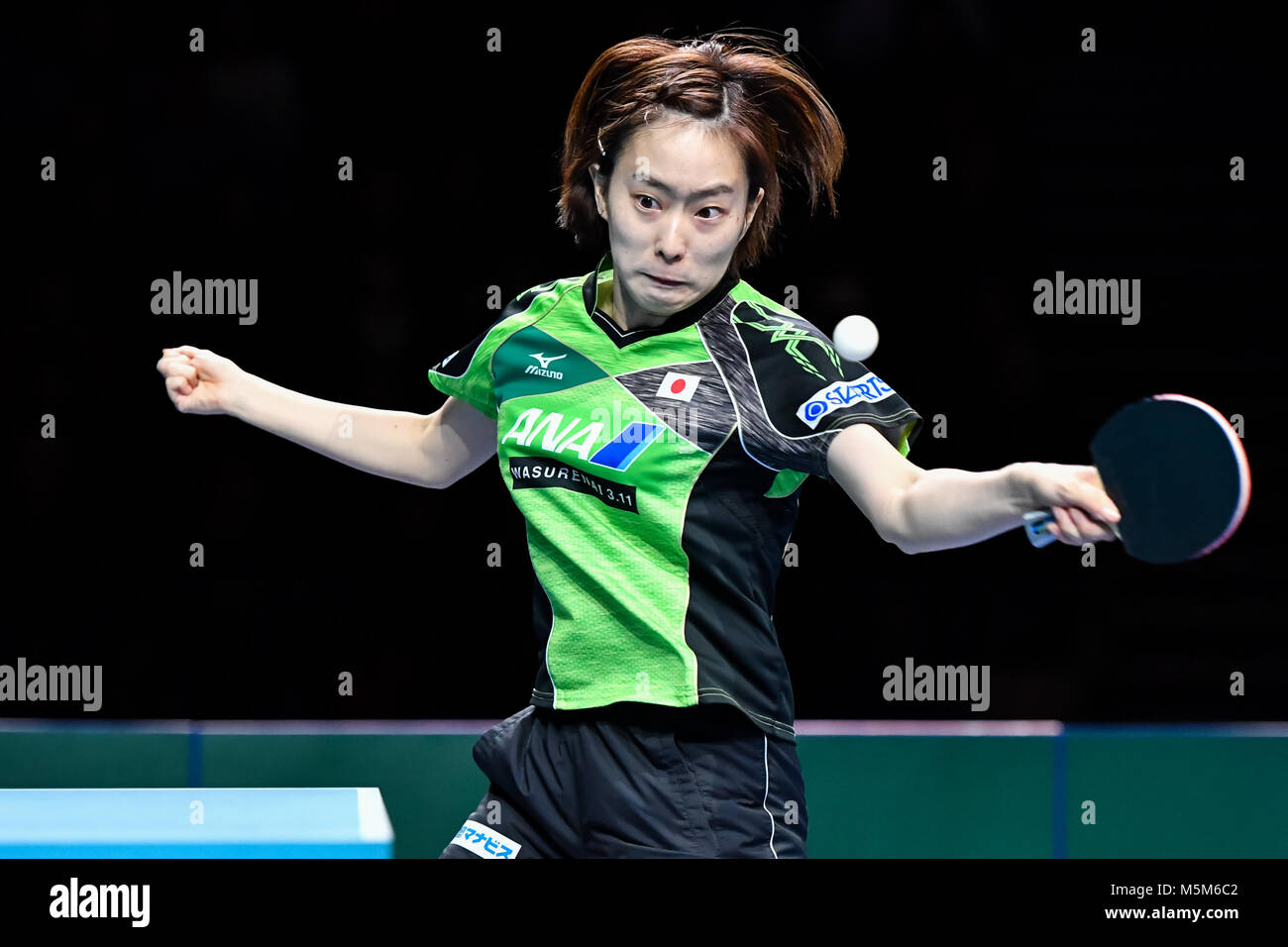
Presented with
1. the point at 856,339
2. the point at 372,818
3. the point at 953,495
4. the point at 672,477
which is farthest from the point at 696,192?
the point at 372,818

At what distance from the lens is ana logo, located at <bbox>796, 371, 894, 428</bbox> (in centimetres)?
279

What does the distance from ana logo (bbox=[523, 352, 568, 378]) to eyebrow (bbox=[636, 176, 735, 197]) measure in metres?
0.32

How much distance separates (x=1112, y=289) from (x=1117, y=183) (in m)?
0.27

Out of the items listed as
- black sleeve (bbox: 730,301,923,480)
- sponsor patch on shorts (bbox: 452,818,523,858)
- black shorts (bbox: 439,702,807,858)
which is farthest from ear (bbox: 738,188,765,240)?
sponsor patch on shorts (bbox: 452,818,523,858)

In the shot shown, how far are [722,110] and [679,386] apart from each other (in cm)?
46

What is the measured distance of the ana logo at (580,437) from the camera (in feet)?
9.41

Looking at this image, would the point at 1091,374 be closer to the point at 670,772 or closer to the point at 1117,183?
the point at 1117,183

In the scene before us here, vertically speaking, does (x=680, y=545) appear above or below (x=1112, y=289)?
below

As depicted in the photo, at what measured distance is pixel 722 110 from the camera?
116 inches

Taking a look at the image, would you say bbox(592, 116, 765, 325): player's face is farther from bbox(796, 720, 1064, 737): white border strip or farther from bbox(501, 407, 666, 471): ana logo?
bbox(796, 720, 1064, 737): white border strip

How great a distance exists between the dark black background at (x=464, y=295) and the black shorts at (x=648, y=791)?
4.90 feet

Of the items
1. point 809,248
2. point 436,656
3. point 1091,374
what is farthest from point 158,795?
point 1091,374

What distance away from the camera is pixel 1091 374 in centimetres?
444

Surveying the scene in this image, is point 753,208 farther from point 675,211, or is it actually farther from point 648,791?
point 648,791
